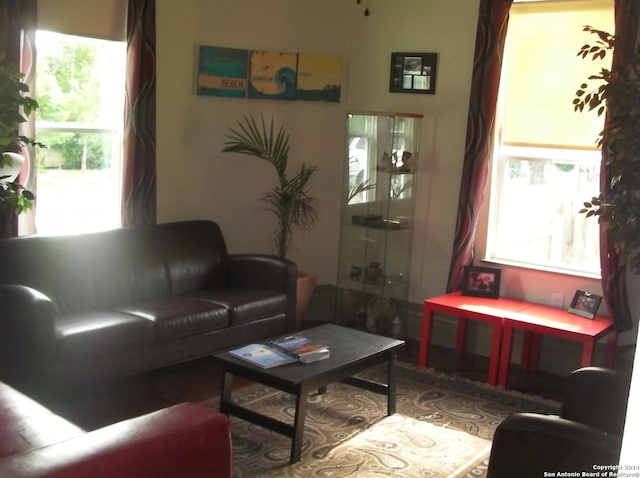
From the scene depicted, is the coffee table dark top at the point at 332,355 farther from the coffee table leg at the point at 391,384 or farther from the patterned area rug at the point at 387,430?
the patterned area rug at the point at 387,430

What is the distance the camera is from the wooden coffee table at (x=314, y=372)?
3.33 metres

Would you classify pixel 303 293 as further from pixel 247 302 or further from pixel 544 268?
pixel 544 268

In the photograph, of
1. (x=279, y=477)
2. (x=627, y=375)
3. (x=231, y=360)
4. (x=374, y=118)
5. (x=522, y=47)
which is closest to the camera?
(x=627, y=375)

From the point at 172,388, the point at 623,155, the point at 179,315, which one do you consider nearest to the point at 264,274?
the point at 179,315

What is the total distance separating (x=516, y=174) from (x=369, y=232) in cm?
112

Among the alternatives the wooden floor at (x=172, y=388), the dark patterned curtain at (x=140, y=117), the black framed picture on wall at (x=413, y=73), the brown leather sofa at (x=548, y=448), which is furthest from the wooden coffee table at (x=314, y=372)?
the black framed picture on wall at (x=413, y=73)

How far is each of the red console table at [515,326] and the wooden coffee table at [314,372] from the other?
2.82 feet

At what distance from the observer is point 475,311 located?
15.0ft

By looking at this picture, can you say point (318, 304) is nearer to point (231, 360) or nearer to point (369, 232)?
point (369, 232)

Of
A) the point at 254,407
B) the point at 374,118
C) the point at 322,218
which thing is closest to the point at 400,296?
the point at 322,218

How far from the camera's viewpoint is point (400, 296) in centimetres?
552

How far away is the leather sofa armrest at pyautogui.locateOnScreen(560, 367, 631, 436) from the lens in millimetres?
2662

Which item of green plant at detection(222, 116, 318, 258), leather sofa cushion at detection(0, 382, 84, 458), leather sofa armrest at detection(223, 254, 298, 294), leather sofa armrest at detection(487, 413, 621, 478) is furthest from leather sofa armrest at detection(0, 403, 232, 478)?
green plant at detection(222, 116, 318, 258)

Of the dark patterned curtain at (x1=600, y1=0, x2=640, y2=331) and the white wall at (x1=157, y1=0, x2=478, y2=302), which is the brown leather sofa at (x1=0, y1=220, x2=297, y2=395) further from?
the dark patterned curtain at (x1=600, y1=0, x2=640, y2=331)
